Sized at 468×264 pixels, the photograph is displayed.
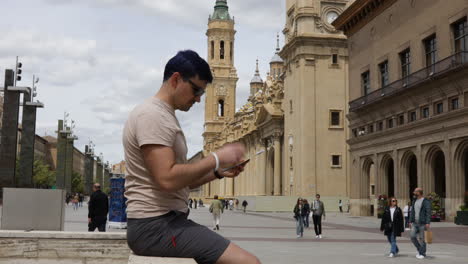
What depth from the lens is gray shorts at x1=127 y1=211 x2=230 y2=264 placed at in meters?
2.84

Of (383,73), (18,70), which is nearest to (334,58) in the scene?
(383,73)

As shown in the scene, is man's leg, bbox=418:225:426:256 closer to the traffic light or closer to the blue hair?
the blue hair

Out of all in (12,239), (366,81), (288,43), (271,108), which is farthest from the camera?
(271,108)

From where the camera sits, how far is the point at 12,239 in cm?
793

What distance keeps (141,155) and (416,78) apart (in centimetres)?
3772

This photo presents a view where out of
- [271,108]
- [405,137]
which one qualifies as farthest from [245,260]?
[271,108]

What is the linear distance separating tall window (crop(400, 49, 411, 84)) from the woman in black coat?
26.3 m

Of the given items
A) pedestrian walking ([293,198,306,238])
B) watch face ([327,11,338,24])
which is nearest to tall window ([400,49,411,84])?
pedestrian walking ([293,198,306,238])

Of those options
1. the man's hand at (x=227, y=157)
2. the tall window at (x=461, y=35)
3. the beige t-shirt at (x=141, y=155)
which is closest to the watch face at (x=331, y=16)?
the tall window at (x=461, y=35)

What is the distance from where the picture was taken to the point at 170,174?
2.78 metres

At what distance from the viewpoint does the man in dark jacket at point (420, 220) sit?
15383mm

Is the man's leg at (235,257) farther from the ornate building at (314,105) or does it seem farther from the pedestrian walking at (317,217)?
the ornate building at (314,105)

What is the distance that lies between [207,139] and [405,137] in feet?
306

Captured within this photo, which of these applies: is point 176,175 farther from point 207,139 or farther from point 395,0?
point 207,139
